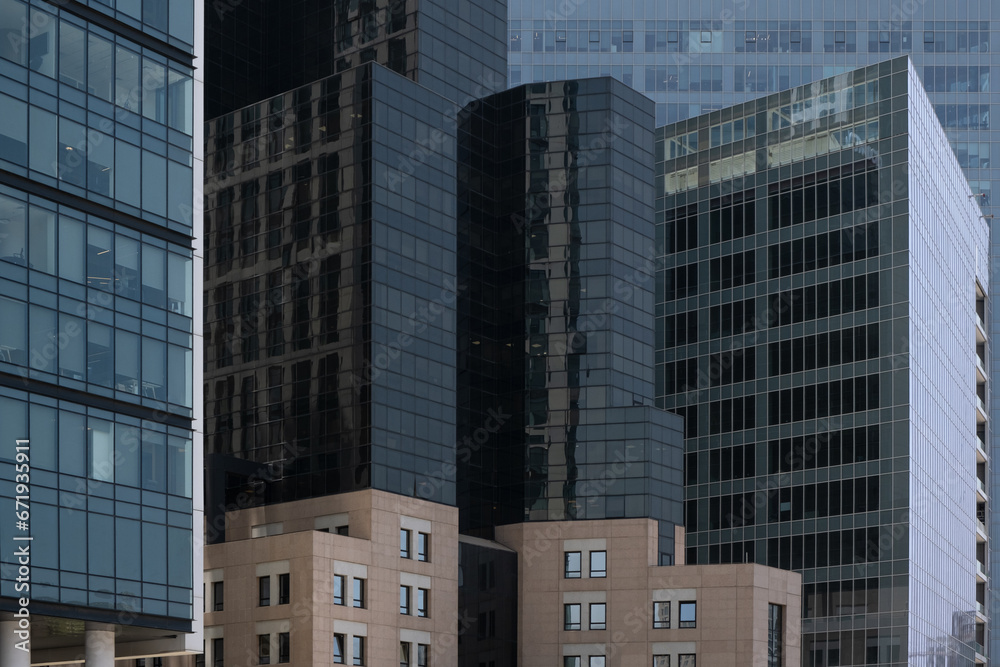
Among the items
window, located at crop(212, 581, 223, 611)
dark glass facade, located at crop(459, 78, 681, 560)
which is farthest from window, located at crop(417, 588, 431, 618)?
window, located at crop(212, 581, 223, 611)

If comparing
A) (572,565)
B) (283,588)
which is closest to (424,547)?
(283,588)

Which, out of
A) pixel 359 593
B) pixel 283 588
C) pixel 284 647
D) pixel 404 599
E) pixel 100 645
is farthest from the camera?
pixel 404 599

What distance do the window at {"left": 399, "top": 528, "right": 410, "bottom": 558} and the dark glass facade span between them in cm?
1262

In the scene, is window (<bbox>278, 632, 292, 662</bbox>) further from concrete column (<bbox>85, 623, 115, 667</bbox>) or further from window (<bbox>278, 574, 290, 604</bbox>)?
concrete column (<bbox>85, 623, 115, 667</bbox>)

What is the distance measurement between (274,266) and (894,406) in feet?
185

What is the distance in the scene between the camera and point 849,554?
13862 cm

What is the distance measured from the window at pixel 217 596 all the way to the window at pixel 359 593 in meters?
9.19

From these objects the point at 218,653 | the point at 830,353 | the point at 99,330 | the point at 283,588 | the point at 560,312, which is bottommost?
the point at 218,653

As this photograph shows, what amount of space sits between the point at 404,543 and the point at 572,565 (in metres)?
16.6

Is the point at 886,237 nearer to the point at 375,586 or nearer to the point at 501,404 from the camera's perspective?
the point at 501,404

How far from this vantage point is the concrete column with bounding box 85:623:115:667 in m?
66.1

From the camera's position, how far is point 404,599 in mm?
107188

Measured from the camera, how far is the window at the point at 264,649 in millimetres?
101562

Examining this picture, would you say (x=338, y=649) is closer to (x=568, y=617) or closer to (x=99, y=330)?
(x=568, y=617)
